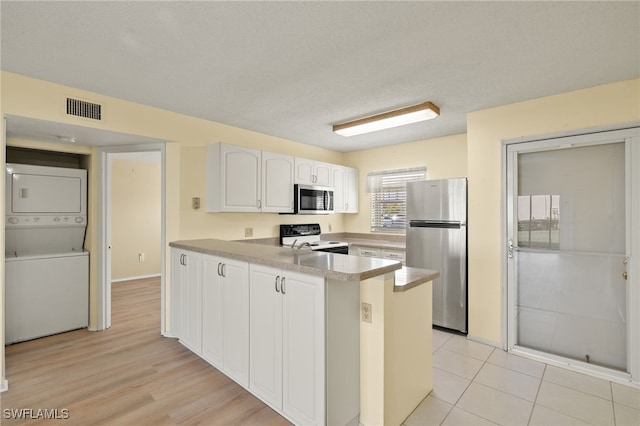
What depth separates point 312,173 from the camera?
4480mm

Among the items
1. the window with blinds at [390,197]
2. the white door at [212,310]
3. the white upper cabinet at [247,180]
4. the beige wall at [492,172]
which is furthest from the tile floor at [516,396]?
the white upper cabinet at [247,180]

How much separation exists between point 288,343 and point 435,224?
2439 mm

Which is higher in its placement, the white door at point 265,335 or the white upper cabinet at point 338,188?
the white upper cabinet at point 338,188

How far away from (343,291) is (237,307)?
0.96 meters

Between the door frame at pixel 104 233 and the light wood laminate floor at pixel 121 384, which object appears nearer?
the light wood laminate floor at pixel 121 384

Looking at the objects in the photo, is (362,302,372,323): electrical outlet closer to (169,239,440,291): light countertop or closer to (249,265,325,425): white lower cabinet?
(169,239,440,291): light countertop

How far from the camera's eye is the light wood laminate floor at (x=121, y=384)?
80.7 inches

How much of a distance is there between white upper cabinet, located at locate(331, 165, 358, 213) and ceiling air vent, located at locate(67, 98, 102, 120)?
3021 mm

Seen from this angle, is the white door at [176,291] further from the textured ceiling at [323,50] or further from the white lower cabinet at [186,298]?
the textured ceiling at [323,50]

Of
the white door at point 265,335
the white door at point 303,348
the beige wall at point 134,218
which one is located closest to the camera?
the white door at point 303,348

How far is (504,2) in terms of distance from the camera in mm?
1553

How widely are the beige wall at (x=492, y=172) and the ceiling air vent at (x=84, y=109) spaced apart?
12.0ft

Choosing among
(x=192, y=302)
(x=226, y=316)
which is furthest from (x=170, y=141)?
(x=226, y=316)

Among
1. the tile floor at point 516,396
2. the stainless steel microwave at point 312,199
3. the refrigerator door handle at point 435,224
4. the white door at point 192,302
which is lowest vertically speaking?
the tile floor at point 516,396
